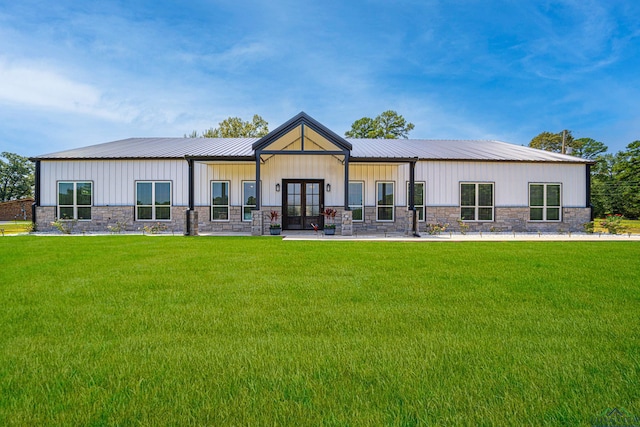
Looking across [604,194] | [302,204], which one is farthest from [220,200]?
[604,194]

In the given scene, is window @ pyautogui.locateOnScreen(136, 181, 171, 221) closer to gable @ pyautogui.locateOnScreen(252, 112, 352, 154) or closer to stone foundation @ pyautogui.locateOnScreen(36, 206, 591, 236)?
stone foundation @ pyautogui.locateOnScreen(36, 206, 591, 236)

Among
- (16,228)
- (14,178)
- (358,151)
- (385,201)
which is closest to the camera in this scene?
(385,201)

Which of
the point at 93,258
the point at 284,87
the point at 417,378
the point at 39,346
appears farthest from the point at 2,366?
the point at 284,87

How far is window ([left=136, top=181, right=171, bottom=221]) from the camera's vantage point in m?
15.1

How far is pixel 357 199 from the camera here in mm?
15305

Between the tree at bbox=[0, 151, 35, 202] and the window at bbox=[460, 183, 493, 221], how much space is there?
47.1m

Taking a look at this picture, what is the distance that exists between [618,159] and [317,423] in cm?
4920

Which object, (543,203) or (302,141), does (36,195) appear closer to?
(302,141)

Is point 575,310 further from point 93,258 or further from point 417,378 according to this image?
point 93,258

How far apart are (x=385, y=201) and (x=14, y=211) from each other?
32181 mm

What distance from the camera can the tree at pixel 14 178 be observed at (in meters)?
37.0

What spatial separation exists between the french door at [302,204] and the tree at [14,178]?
131ft

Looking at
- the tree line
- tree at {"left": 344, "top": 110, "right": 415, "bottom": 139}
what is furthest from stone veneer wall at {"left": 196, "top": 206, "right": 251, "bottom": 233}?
tree at {"left": 344, "top": 110, "right": 415, "bottom": 139}

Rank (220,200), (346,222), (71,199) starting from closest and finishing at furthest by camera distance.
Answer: (346,222)
(71,199)
(220,200)
